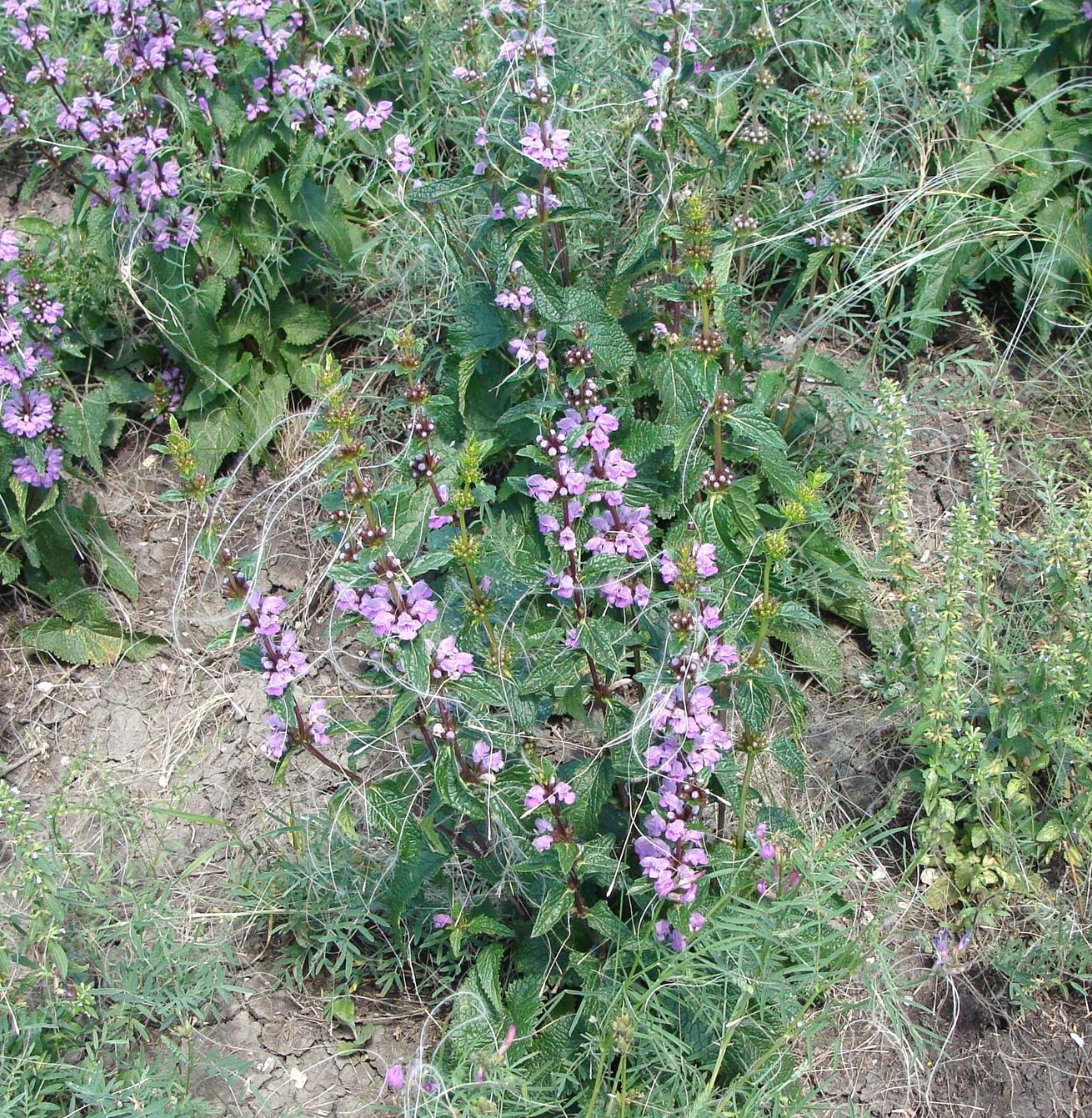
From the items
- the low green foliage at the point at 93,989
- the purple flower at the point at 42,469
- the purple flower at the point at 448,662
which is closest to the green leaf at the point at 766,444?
the purple flower at the point at 448,662

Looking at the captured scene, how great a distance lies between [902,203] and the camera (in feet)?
10.4

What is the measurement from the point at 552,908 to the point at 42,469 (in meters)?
1.75

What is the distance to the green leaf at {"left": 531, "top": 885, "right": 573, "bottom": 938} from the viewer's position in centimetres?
216

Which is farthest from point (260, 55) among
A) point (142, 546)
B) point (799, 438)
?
point (799, 438)

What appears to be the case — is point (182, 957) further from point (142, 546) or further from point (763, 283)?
point (763, 283)

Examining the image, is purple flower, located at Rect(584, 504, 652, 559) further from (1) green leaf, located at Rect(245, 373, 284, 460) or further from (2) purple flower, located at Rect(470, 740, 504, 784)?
(1) green leaf, located at Rect(245, 373, 284, 460)

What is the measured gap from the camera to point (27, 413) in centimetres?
296

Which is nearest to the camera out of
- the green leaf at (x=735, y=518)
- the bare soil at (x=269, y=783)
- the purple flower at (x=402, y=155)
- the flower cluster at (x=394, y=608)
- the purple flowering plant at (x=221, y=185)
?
the flower cluster at (x=394, y=608)

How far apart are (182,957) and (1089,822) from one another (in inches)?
78.0

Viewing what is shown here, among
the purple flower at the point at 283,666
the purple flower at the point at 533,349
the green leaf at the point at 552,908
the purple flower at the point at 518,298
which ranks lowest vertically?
the green leaf at the point at 552,908

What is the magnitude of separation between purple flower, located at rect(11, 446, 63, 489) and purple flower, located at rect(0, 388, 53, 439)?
0.07 meters

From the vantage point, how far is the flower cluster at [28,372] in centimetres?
291

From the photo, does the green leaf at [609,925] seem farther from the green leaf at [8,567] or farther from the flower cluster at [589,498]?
the green leaf at [8,567]

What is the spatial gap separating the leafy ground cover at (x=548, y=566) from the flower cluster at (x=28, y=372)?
0.02m
